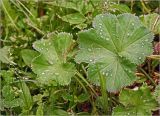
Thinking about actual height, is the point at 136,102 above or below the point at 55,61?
below

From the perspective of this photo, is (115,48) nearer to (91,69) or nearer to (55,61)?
(91,69)

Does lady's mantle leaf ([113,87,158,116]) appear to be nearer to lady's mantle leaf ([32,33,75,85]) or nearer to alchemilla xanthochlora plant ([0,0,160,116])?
alchemilla xanthochlora plant ([0,0,160,116])

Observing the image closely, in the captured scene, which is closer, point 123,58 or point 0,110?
point 123,58

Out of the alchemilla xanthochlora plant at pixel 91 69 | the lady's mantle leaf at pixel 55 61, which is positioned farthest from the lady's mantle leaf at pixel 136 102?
the lady's mantle leaf at pixel 55 61

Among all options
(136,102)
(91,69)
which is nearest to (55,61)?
(91,69)

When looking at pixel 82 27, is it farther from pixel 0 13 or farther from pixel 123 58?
pixel 0 13

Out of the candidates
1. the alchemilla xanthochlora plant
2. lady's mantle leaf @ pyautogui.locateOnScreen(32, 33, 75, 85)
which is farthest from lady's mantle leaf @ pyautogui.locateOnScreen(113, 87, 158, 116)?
lady's mantle leaf @ pyautogui.locateOnScreen(32, 33, 75, 85)

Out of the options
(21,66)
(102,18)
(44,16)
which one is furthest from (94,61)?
(44,16)
